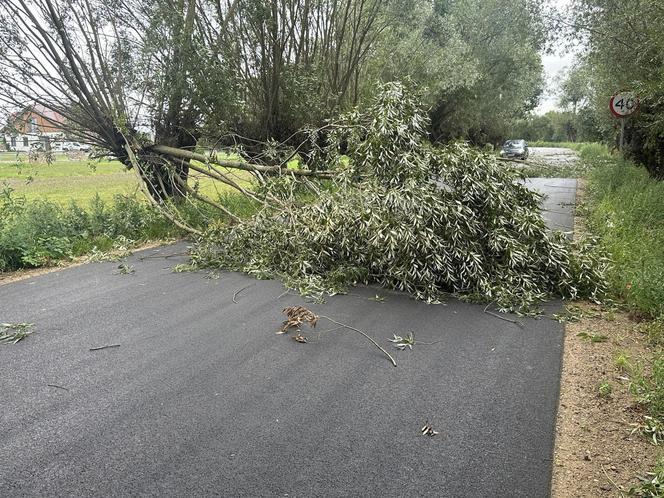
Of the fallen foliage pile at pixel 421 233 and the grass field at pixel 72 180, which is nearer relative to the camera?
the fallen foliage pile at pixel 421 233

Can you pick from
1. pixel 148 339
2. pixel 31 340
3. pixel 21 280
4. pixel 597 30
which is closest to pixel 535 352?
pixel 148 339

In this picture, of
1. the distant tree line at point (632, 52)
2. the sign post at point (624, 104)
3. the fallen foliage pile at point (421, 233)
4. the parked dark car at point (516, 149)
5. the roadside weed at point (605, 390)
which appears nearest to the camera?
the roadside weed at point (605, 390)

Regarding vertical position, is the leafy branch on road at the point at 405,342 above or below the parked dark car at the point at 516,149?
below

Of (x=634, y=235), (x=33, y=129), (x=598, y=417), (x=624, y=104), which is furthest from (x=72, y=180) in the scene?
(x=624, y=104)

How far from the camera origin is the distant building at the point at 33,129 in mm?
8234

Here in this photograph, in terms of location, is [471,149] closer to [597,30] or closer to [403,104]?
[403,104]

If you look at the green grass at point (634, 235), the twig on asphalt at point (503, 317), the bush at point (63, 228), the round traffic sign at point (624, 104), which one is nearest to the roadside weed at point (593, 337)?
the twig on asphalt at point (503, 317)

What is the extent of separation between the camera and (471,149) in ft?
18.9

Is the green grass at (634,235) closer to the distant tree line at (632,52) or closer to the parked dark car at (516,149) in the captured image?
the distant tree line at (632,52)

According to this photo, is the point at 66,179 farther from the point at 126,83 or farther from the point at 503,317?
the point at 503,317

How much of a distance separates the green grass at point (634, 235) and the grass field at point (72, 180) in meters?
5.84

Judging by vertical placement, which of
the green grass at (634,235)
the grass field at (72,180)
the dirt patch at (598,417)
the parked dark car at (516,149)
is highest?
the parked dark car at (516,149)

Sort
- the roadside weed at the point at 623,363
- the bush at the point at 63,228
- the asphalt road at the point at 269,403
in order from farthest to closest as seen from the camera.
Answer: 1. the bush at the point at 63,228
2. the roadside weed at the point at 623,363
3. the asphalt road at the point at 269,403

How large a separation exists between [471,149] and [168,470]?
15.4ft
